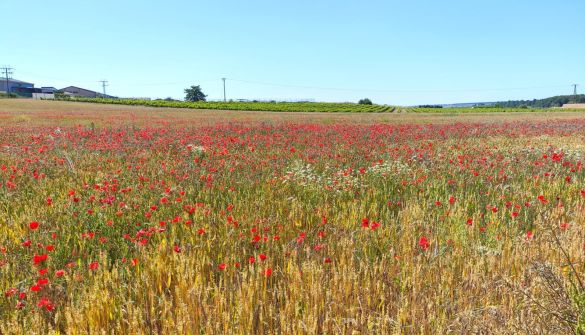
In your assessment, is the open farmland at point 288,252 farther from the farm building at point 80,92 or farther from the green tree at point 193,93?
the farm building at point 80,92

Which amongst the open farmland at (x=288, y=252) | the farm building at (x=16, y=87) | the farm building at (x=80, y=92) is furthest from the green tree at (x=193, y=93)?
the open farmland at (x=288, y=252)

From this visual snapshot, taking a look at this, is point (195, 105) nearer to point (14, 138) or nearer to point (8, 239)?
point (14, 138)

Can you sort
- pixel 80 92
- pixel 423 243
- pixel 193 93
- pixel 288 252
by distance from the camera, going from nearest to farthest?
1. pixel 423 243
2. pixel 288 252
3. pixel 193 93
4. pixel 80 92

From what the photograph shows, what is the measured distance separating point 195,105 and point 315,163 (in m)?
63.3

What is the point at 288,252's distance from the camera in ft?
9.84

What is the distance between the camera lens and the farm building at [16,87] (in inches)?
4697

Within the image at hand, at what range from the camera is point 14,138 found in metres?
11.6

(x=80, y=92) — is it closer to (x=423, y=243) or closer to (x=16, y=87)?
(x=16, y=87)

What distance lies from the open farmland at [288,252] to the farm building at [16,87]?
140 m

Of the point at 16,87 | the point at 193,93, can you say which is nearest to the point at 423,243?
the point at 193,93

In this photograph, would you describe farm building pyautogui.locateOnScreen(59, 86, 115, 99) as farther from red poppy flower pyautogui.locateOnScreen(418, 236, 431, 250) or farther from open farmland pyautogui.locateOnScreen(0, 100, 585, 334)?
red poppy flower pyautogui.locateOnScreen(418, 236, 431, 250)

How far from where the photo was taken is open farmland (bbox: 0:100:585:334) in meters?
2.06

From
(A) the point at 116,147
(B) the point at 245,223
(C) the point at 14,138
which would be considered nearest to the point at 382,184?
(B) the point at 245,223

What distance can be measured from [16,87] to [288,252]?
156513 millimetres
